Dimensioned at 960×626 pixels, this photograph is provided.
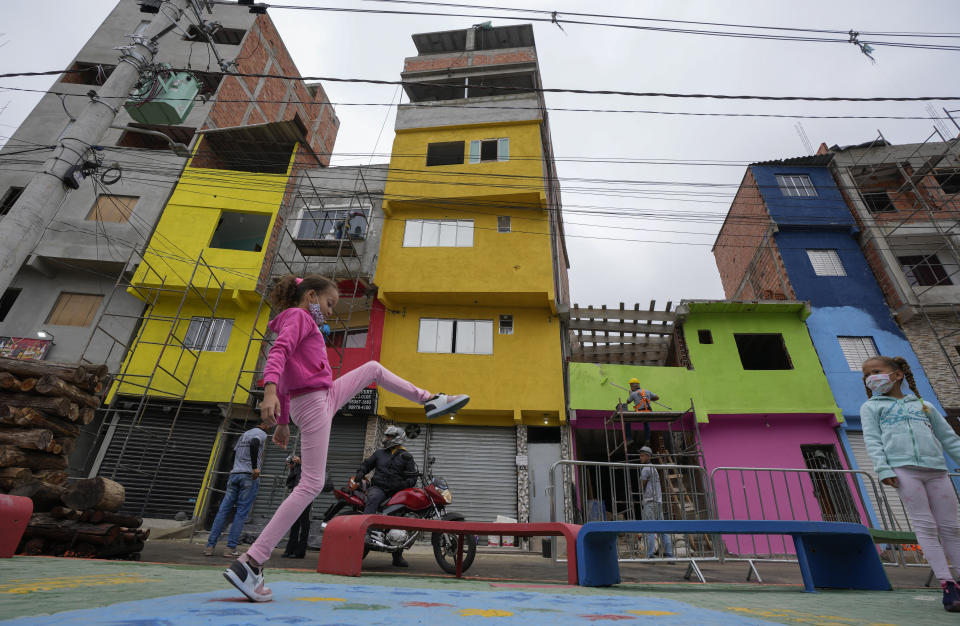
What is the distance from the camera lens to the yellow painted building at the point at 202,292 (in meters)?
13.1

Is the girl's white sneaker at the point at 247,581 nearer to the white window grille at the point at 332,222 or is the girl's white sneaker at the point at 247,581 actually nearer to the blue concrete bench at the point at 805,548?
the blue concrete bench at the point at 805,548

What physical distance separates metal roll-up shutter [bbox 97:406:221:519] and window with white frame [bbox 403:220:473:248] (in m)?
8.17

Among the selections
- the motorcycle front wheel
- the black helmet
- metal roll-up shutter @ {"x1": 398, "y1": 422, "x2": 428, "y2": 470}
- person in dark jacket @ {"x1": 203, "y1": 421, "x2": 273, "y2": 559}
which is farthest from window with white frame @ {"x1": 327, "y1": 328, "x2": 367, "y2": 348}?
the motorcycle front wheel

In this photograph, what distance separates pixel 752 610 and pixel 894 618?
0.54m

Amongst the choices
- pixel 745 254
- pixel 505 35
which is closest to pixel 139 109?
pixel 505 35

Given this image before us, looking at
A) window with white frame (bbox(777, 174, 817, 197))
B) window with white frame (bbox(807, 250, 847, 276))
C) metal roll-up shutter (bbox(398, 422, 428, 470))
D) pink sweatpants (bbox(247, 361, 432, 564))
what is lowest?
pink sweatpants (bbox(247, 361, 432, 564))

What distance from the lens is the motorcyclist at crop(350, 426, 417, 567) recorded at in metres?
5.71

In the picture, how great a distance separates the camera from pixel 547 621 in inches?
56.6

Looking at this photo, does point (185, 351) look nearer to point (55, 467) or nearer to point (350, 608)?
point (55, 467)

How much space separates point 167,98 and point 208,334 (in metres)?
9.11

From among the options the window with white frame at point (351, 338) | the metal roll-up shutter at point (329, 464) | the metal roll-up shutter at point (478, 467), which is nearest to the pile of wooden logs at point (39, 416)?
the metal roll-up shutter at point (329, 464)

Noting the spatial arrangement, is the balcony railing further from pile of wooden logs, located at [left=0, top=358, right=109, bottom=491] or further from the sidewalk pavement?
the sidewalk pavement

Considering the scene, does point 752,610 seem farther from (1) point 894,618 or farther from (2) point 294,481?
(2) point 294,481

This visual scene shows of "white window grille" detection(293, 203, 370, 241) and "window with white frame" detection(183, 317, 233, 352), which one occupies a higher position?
"white window grille" detection(293, 203, 370, 241)
